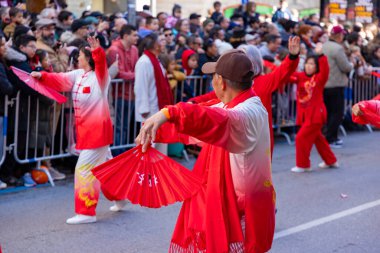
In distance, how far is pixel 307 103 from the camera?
11.3m

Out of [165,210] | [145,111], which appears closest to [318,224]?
[165,210]

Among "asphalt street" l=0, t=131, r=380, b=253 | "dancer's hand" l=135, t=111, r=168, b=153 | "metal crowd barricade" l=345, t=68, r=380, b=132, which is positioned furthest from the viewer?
"metal crowd barricade" l=345, t=68, r=380, b=132

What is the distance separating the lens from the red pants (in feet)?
36.1

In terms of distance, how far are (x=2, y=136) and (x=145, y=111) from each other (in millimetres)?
1857

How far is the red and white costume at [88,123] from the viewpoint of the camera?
7691 mm

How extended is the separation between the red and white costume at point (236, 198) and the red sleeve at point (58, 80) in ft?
11.6

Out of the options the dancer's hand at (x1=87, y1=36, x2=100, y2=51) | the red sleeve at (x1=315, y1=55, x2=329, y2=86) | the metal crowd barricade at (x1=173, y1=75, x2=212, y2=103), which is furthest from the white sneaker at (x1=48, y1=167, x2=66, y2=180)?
the red sleeve at (x1=315, y1=55, x2=329, y2=86)

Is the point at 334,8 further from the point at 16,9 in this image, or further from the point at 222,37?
the point at 16,9

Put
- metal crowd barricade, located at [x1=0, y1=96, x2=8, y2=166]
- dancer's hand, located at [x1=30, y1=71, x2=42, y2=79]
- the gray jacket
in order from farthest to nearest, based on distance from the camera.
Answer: the gray jacket → metal crowd barricade, located at [x1=0, y1=96, x2=8, y2=166] → dancer's hand, located at [x1=30, y1=71, x2=42, y2=79]

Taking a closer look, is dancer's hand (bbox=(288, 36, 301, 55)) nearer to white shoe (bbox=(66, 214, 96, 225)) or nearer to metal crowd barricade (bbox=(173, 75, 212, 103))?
white shoe (bbox=(66, 214, 96, 225))

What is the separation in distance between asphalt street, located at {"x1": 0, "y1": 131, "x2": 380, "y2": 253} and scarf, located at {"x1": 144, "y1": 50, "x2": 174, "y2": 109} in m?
1.65

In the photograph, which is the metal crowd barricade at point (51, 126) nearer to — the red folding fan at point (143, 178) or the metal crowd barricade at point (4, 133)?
the metal crowd barricade at point (4, 133)

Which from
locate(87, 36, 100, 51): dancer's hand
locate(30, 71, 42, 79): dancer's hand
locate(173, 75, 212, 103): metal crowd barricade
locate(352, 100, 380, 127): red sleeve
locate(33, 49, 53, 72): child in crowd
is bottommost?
locate(173, 75, 212, 103): metal crowd barricade

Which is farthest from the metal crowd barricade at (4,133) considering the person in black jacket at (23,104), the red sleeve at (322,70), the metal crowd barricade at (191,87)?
the red sleeve at (322,70)
